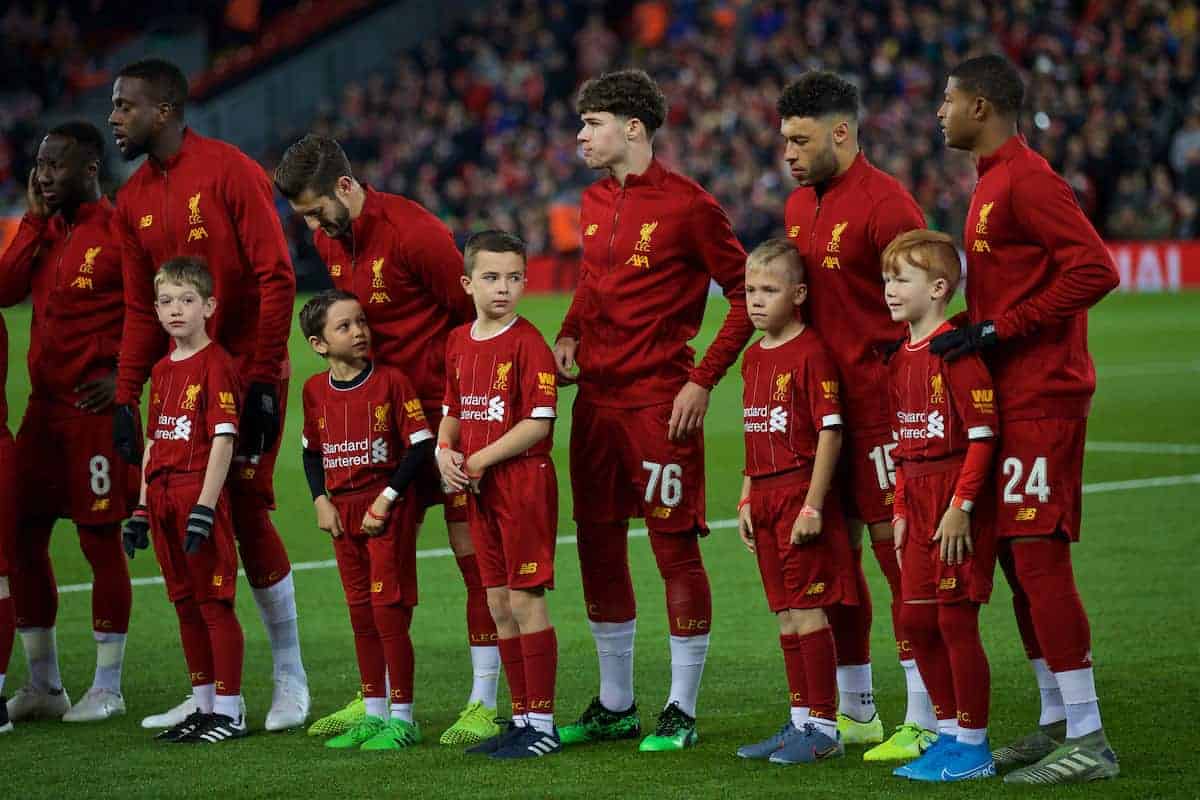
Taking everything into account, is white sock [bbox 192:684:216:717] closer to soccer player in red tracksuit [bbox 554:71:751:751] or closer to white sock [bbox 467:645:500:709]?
white sock [bbox 467:645:500:709]

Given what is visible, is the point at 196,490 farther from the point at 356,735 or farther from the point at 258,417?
the point at 356,735

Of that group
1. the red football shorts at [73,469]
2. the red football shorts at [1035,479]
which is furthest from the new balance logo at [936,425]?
the red football shorts at [73,469]

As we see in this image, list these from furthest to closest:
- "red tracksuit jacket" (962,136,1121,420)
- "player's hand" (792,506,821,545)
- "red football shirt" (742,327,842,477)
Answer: "red football shirt" (742,327,842,477)
"player's hand" (792,506,821,545)
"red tracksuit jacket" (962,136,1121,420)

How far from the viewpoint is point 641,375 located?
22.1 feet

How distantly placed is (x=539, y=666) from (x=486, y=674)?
1.89 feet

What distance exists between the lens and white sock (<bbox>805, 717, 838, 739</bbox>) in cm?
629

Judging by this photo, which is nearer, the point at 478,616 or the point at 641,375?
the point at 641,375

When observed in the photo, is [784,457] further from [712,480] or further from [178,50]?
[178,50]

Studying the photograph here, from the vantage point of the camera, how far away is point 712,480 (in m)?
13.2

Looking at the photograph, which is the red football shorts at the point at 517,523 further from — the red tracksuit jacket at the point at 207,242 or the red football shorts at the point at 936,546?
the red football shorts at the point at 936,546

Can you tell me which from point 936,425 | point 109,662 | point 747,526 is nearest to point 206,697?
point 109,662

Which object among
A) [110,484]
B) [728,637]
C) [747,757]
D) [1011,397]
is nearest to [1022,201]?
[1011,397]

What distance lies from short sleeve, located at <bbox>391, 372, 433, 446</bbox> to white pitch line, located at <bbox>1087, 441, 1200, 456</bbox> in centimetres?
846

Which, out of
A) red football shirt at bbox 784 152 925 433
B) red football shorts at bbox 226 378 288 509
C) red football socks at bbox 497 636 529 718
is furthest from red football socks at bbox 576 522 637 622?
red football shorts at bbox 226 378 288 509
